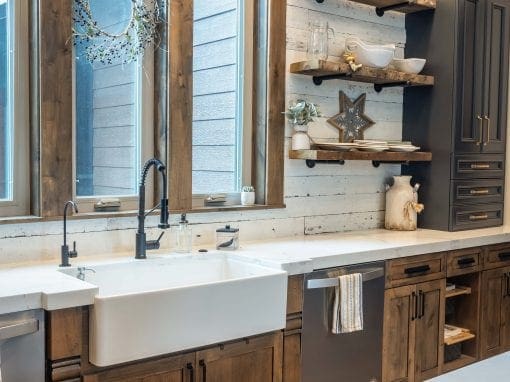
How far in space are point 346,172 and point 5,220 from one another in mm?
2116

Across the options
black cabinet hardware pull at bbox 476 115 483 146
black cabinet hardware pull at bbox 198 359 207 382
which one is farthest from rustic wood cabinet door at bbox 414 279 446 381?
black cabinet hardware pull at bbox 198 359 207 382

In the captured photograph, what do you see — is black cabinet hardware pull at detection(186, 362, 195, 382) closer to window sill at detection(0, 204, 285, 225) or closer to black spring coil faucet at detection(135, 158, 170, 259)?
black spring coil faucet at detection(135, 158, 170, 259)

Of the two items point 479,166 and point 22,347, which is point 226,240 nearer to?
point 22,347

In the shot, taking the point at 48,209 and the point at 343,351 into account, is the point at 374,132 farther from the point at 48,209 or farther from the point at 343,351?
the point at 48,209

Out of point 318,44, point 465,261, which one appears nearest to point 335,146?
point 318,44

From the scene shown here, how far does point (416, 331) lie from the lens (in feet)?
11.3

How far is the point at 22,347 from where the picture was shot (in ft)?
6.71

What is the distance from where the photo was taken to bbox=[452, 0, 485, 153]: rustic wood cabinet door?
3951mm

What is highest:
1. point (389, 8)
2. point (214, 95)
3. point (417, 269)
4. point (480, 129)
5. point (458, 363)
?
point (389, 8)

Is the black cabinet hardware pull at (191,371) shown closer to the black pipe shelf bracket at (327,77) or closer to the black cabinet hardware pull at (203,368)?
the black cabinet hardware pull at (203,368)

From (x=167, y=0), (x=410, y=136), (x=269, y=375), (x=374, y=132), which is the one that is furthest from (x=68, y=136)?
(x=410, y=136)

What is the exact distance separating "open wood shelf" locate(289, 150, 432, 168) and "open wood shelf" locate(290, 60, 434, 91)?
1.47 feet

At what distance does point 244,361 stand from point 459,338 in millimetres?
1775

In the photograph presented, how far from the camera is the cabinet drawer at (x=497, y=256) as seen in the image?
3.88 m
